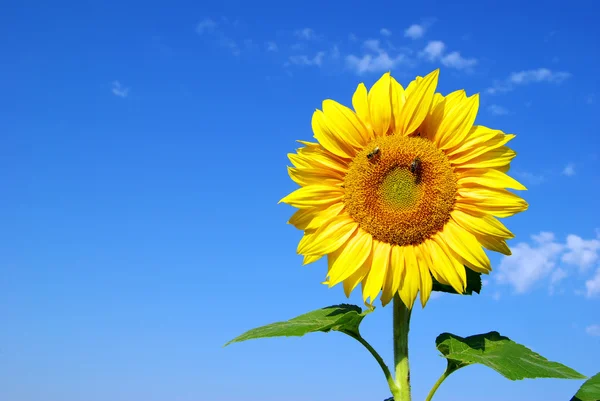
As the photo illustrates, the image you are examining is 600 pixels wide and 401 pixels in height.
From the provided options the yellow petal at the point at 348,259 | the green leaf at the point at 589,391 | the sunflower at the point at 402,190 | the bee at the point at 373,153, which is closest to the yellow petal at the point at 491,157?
the sunflower at the point at 402,190

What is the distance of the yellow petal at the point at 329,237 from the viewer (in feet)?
16.4

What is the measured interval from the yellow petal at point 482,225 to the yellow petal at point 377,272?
0.58 metres

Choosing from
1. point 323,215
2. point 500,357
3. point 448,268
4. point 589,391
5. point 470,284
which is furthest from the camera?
A: point 589,391

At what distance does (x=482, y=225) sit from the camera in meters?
4.82

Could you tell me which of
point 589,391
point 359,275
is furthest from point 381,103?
point 589,391

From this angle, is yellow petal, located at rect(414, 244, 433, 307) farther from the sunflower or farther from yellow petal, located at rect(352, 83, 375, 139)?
yellow petal, located at rect(352, 83, 375, 139)

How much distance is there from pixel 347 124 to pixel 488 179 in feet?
3.77

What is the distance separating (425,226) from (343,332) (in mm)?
1057

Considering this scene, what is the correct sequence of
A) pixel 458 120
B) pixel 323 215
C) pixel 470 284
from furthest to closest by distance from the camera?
pixel 470 284 < pixel 323 215 < pixel 458 120

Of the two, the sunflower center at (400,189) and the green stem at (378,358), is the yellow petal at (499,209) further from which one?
the green stem at (378,358)

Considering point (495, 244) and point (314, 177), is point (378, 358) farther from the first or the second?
point (314, 177)

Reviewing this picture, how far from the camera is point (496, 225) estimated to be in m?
4.79

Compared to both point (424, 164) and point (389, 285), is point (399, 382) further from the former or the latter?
point (424, 164)

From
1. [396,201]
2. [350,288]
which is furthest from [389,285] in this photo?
[396,201]
